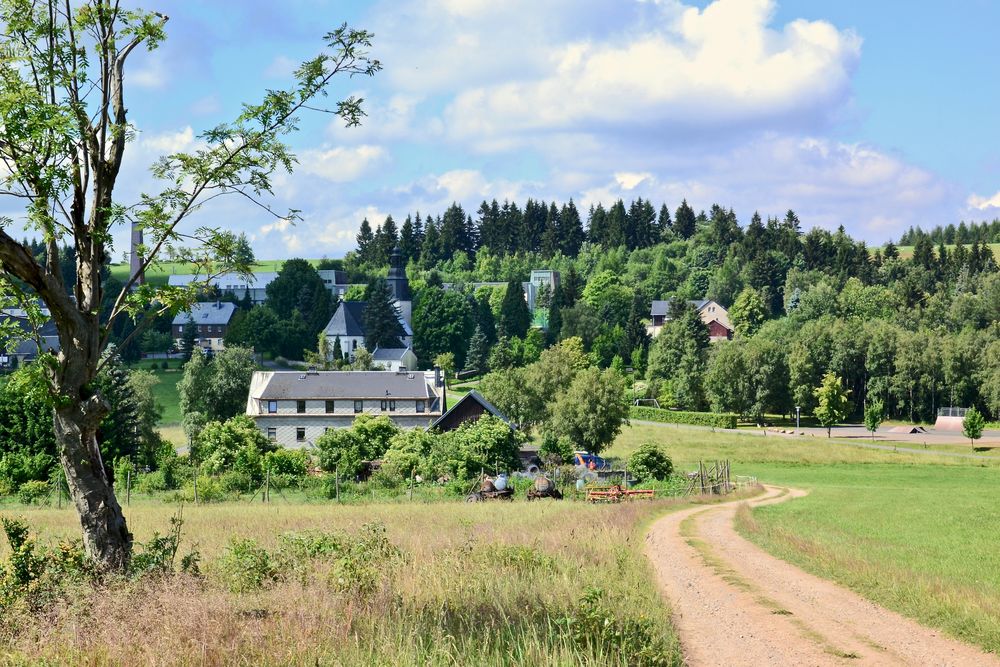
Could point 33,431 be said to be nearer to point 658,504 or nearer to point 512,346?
point 658,504

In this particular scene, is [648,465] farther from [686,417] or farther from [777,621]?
[686,417]

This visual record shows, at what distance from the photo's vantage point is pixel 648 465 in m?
45.6

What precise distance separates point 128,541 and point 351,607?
3251 millimetres

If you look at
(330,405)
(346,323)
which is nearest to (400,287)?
(346,323)

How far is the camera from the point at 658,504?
32.3m

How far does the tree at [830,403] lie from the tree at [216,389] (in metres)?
56.5

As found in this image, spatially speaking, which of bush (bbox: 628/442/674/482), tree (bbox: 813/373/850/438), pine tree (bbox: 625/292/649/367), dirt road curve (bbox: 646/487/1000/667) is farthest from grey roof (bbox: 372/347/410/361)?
dirt road curve (bbox: 646/487/1000/667)

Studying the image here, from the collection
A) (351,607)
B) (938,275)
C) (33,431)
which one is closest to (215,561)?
(351,607)

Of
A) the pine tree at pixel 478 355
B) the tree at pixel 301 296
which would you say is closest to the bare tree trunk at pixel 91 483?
the pine tree at pixel 478 355

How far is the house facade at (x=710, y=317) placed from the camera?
506 feet

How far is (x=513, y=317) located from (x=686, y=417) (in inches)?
2187

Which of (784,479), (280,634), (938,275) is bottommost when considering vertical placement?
(784,479)

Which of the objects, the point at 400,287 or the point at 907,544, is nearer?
the point at 907,544

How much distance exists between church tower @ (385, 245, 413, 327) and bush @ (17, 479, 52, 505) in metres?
122
